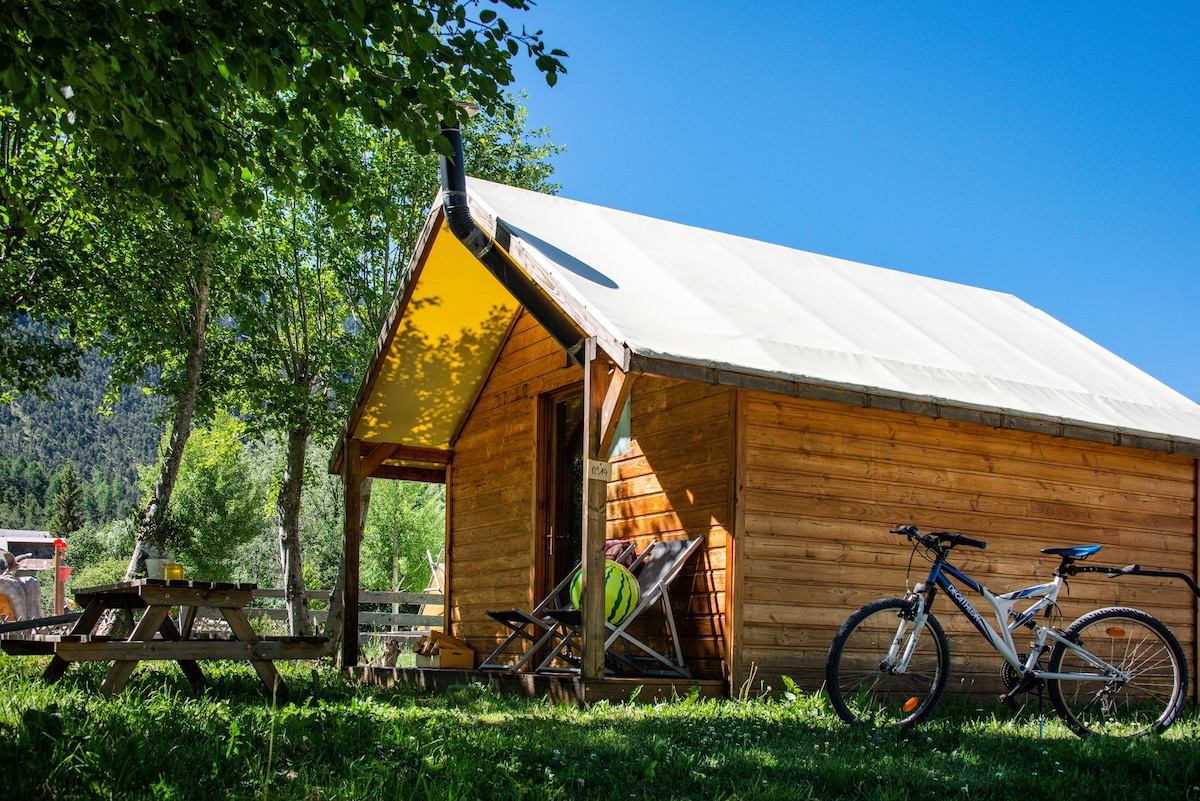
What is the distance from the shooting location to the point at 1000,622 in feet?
20.0

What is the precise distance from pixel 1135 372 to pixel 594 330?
655 cm

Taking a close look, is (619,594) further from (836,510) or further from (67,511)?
(67,511)

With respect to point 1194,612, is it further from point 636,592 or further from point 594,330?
point 594,330

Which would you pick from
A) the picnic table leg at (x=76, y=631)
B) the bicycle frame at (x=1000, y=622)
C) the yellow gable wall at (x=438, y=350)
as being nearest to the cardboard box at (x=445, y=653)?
the yellow gable wall at (x=438, y=350)

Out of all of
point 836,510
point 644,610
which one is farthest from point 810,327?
point 644,610

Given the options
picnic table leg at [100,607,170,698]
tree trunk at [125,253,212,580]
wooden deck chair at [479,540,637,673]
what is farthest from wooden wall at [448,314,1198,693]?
tree trunk at [125,253,212,580]

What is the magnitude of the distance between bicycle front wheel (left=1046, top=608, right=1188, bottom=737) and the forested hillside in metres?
87.1

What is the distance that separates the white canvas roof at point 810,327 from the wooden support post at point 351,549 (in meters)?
3.00

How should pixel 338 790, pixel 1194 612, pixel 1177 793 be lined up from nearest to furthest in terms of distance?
pixel 338 790, pixel 1177 793, pixel 1194 612

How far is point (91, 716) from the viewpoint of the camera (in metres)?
4.50

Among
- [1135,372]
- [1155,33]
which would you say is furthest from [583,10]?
[1155,33]

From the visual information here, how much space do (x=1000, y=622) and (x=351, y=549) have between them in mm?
5924

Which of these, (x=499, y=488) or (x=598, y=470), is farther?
(x=499, y=488)

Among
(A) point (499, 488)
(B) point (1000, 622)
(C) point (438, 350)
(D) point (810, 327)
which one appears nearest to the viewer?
(B) point (1000, 622)
